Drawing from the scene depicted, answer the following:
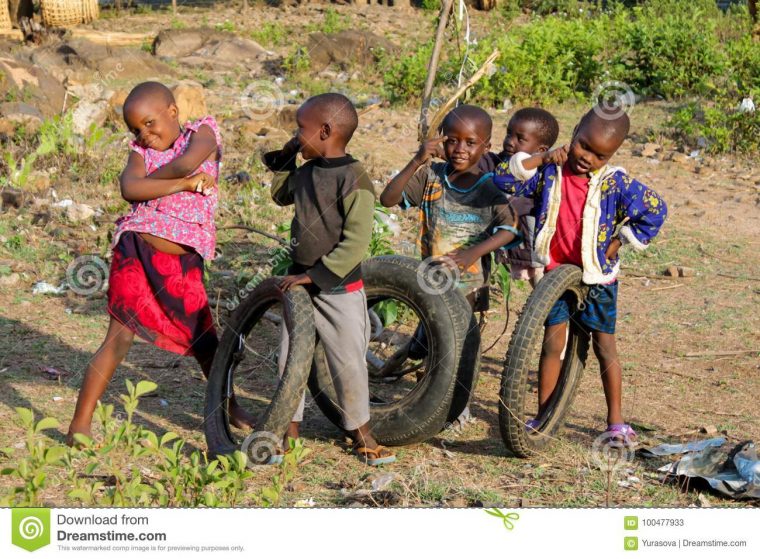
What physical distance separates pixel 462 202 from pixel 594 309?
787 mm

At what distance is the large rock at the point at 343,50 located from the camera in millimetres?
13297

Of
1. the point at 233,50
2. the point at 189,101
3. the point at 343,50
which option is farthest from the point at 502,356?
the point at 233,50

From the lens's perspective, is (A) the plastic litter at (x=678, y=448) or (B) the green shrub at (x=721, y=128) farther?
(B) the green shrub at (x=721, y=128)

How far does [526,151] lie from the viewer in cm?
513

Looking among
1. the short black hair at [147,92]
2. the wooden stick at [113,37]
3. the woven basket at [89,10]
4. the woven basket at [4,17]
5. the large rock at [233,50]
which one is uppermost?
the woven basket at [89,10]

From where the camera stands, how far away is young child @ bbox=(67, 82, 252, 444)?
171 inches

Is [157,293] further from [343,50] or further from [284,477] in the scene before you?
[343,50]

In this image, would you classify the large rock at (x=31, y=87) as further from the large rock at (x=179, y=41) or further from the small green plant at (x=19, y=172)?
the large rock at (x=179, y=41)

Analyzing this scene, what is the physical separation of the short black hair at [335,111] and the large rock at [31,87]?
633 cm

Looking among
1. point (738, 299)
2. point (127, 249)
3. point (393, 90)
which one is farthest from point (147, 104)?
point (393, 90)

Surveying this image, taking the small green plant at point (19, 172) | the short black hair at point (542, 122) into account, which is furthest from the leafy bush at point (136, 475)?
the small green plant at point (19, 172)

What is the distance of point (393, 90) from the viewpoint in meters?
11.3

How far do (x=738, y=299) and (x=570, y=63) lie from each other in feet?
16.7

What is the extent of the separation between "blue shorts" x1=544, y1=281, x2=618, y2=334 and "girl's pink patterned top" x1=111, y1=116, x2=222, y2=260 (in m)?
1.62
